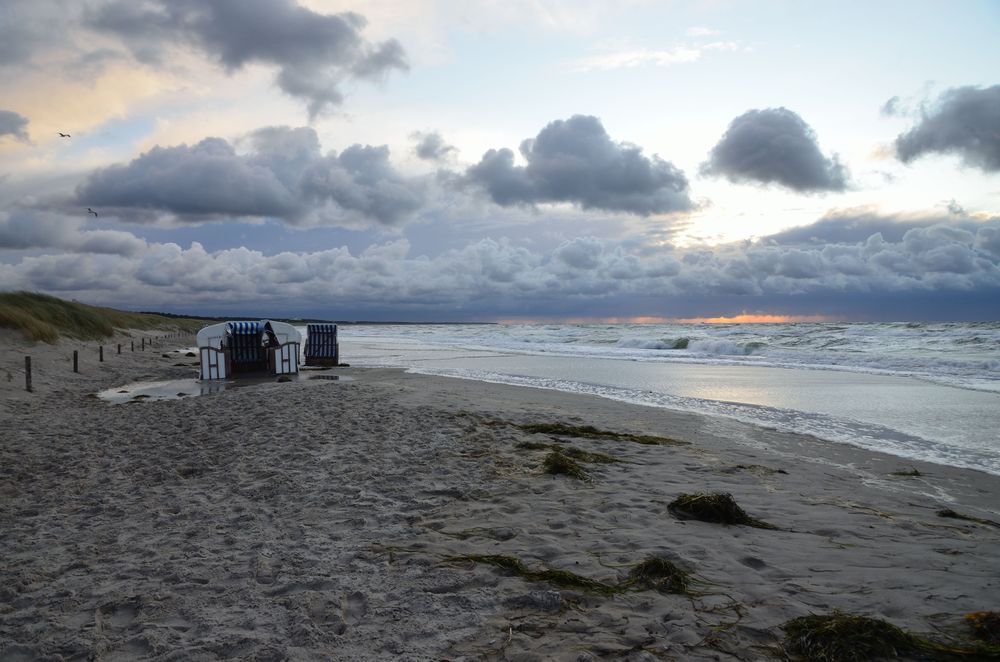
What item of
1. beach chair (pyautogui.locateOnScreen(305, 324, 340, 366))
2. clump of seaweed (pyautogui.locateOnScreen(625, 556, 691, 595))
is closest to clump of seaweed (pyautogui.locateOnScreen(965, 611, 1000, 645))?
clump of seaweed (pyautogui.locateOnScreen(625, 556, 691, 595))

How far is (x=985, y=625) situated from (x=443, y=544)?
3.90m

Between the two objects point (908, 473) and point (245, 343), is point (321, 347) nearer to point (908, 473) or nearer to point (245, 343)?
point (245, 343)

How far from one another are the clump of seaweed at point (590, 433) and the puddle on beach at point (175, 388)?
995 centimetres

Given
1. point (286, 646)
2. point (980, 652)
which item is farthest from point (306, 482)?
point (980, 652)

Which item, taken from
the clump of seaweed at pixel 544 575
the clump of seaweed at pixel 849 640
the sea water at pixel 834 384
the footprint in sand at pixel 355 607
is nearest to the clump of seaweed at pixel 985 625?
the clump of seaweed at pixel 849 640

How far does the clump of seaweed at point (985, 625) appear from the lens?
11.6 feet

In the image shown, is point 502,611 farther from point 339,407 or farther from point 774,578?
point 339,407

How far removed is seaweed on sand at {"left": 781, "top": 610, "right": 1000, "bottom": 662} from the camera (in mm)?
3371

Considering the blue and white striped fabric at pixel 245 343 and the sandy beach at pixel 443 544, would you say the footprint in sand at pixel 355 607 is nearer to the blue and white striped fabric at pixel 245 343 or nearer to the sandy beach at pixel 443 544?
the sandy beach at pixel 443 544

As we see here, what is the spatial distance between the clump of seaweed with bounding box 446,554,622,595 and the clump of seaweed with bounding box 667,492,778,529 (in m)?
1.85

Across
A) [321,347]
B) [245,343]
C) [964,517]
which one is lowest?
[964,517]

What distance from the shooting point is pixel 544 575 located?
444 centimetres

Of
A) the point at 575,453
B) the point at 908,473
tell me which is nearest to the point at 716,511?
the point at 575,453

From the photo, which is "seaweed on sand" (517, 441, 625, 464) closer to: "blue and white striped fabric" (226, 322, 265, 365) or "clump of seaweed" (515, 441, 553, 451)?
"clump of seaweed" (515, 441, 553, 451)
